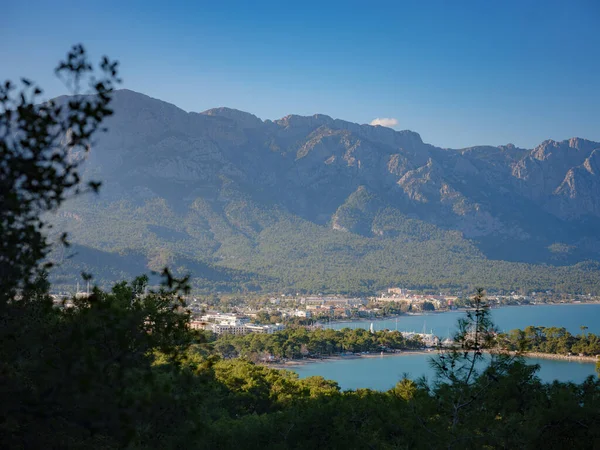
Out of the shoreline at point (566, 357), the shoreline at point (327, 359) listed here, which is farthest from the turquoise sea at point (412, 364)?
the shoreline at point (566, 357)

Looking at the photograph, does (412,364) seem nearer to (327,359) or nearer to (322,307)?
(327,359)

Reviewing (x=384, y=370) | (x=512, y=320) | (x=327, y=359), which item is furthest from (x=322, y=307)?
(x=384, y=370)

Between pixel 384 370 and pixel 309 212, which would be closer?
pixel 384 370

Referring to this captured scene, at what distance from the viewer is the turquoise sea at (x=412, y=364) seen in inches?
1378

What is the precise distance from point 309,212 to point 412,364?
227ft

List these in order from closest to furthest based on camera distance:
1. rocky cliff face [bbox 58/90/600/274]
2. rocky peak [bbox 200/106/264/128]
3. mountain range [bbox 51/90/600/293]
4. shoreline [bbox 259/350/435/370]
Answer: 1. shoreline [bbox 259/350/435/370]
2. mountain range [bbox 51/90/600/293]
3. rocky cliff face [bbox 58/90/600/274]
4. rocky peak [bbox 200/106/264/128]

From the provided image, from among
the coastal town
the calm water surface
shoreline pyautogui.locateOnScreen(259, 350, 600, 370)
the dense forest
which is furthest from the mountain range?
the dense forest

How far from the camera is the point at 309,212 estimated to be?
4358 inches

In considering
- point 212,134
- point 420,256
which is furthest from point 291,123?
point 420,256

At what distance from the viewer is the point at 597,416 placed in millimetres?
8633

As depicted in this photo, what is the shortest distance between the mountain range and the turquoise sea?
2260 centimetres

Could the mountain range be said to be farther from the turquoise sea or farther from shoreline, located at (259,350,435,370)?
shoreline, located at (259,350,435,370)

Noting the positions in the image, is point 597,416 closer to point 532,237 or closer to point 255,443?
point 255,443

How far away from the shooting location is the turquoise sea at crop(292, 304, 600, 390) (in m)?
35.0
